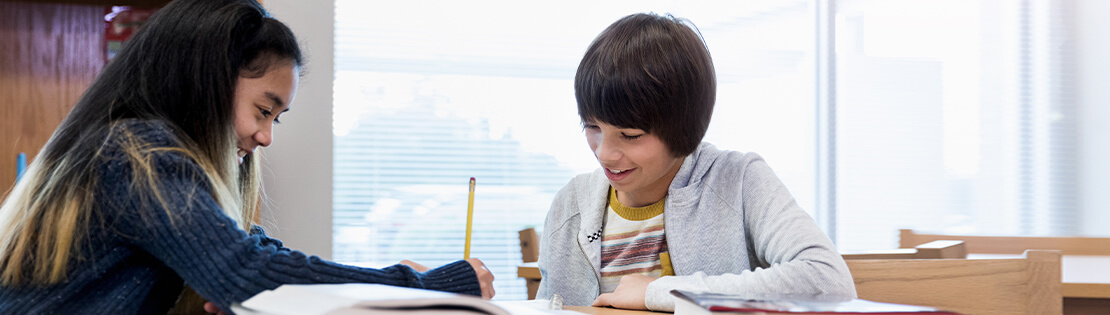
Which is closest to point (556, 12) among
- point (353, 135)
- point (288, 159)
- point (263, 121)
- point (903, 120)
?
point (353, 135)

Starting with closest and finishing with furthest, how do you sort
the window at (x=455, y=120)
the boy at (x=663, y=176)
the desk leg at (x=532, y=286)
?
the boy at (x=663, y=176)
the desk leg at (x=532, y=286)
the window at (x=455, y=120)

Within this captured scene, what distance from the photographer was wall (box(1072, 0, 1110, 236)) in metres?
3.14

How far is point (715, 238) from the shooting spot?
1.04 metres

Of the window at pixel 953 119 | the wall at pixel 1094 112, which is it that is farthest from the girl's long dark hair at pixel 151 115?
the wall at pixel 1094 112

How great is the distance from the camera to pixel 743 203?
1.05 m

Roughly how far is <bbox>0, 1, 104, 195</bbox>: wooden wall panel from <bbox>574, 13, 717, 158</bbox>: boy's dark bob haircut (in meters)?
1.42

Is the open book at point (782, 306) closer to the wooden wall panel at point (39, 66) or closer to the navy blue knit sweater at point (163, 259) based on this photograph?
the navy blue knit sweater at point (163, 259)

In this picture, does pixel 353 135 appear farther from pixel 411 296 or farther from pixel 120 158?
pixel 411 296

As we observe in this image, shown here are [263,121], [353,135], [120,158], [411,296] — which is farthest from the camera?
[353,135]

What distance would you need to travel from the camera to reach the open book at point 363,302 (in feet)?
1.69

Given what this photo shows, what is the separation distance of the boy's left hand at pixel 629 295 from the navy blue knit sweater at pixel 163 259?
188 mm

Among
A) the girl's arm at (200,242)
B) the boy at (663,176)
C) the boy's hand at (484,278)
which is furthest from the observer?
the boy at (663,176)

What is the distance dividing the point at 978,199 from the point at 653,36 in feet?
8.76

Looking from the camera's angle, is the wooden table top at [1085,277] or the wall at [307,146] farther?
the wall at [307,146]
